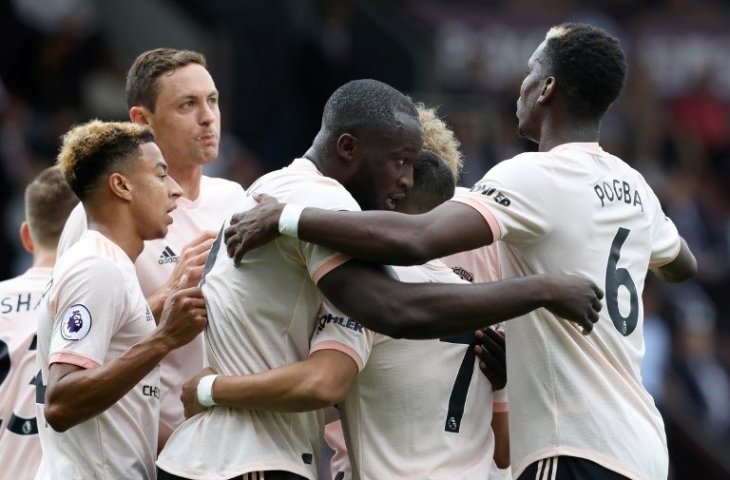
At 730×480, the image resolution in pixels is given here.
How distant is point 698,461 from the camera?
1369 centimetres

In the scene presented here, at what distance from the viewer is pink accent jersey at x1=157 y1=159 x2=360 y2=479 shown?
4734 millimetres

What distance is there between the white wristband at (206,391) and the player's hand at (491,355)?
108cm

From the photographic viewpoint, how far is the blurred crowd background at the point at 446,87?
14.0 metres

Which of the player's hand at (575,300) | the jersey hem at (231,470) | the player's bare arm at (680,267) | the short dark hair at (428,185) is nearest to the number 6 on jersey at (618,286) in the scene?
the player's hand at (575,300)

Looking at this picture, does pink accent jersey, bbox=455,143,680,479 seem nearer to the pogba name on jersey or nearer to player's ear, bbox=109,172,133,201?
the pogba name on jersey

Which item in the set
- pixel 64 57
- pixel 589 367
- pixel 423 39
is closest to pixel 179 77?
pixel 589 367

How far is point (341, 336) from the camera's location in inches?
189

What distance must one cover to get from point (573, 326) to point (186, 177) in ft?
7.40

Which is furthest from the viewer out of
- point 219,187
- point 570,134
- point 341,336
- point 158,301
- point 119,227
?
point 219,187

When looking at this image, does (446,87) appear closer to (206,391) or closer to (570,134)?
(570,134)

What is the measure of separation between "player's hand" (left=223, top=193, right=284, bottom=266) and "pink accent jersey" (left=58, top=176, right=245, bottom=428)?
1.02m

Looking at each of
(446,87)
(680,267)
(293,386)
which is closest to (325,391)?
(293,386)

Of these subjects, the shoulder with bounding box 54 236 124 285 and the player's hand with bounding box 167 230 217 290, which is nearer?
the shoulder with bounding box 54 236 124 285

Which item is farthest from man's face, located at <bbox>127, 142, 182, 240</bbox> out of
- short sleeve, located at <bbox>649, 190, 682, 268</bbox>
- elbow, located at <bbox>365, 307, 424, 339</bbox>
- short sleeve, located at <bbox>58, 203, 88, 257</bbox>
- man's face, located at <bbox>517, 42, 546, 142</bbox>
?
short sleeve, located at <bbox>649, 190, 682, 268</bbox>
